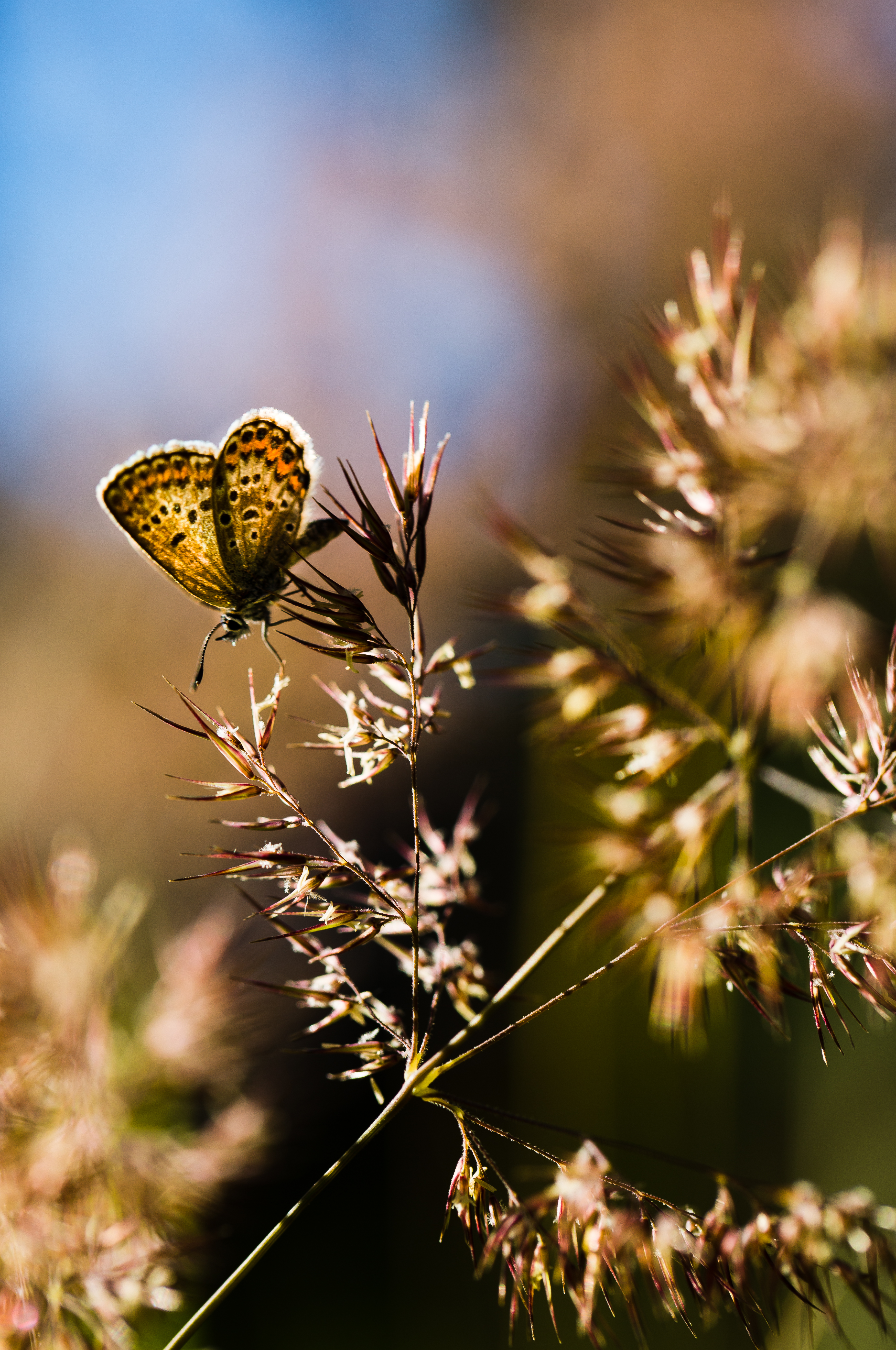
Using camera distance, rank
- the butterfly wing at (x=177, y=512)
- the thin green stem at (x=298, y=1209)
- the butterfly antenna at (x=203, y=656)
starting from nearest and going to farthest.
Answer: the thin green stem at (x=298, y=1209), the butterfly antenna at (x=203, y=656), the butterfly wing at (x=177, y=512)

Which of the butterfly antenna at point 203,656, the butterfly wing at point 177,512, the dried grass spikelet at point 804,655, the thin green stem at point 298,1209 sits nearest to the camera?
the thin green stem at point 298,1209

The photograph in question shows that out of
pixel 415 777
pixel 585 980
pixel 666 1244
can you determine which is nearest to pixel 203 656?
pixel 415 777

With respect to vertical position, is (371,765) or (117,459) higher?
(117,459)

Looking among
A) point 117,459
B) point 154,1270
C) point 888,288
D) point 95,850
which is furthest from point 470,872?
point 117,459

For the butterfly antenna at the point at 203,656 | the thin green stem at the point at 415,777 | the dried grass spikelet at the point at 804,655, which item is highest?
the butterfly antenna at the point at 203,656

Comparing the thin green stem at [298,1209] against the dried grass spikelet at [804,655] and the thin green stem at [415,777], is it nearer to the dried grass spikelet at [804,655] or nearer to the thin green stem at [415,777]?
the thin green stem at [415,777]

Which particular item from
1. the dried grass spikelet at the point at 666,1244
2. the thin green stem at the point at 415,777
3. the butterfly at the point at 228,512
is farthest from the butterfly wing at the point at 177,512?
the dried grass spikelet at the point at 666,1244

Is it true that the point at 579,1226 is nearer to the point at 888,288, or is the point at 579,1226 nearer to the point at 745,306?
the point at 745,306

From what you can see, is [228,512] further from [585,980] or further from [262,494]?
[585,980]
